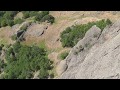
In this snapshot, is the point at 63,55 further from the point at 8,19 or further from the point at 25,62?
the point at 8,19

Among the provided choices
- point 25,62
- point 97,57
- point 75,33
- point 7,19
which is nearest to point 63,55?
point 75,33

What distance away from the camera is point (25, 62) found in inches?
1887

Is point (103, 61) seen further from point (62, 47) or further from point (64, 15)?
point (64, 15)

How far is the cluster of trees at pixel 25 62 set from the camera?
44812 millimetres

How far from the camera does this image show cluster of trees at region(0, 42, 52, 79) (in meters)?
44.8

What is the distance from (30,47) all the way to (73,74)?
54.5 feet

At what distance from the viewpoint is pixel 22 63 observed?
1906 inches

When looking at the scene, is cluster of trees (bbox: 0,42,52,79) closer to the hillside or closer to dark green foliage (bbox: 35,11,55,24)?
the hillside

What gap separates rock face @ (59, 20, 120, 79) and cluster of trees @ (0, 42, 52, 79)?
506cm

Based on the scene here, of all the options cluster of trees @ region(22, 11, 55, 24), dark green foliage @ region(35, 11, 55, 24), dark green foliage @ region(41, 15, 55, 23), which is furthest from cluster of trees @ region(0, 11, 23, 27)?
dark green foliage @ region(41, 15, 55, 23)
